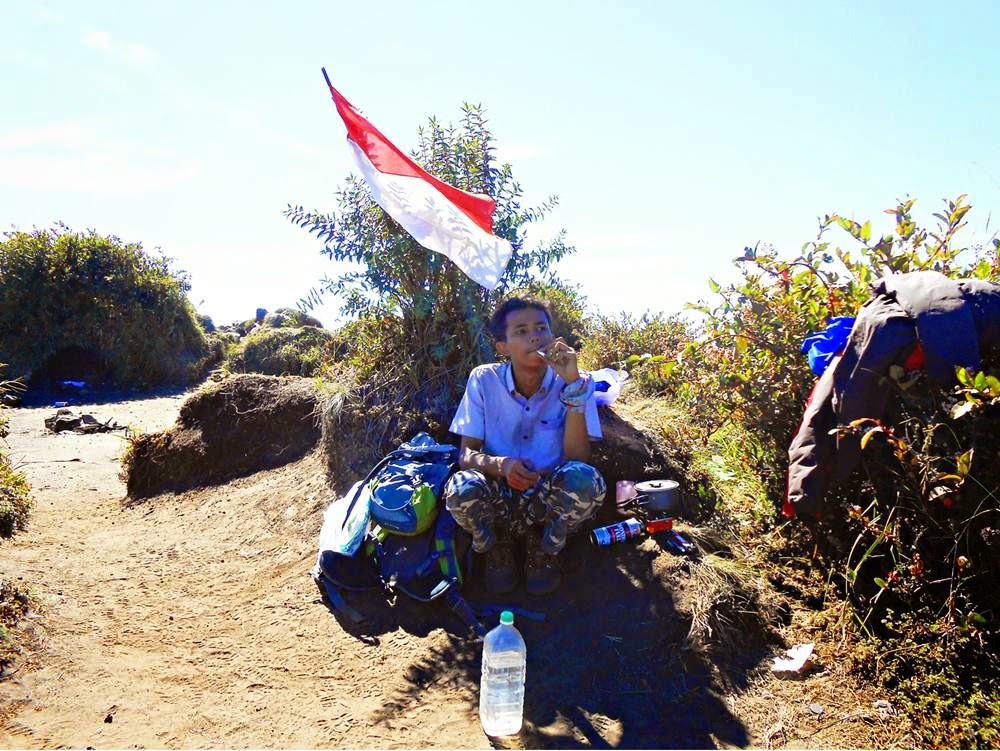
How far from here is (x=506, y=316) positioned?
12.1 feet

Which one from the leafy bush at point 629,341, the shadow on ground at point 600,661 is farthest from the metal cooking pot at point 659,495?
the leafy bush at point 629,341

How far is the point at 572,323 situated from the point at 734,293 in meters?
4.01

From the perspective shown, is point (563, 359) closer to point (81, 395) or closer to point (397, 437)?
point (397, 437)

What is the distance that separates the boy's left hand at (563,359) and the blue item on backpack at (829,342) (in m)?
1.14

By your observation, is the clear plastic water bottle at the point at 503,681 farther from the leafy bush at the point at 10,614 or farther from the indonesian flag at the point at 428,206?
the leafy bush at the point at 10,614

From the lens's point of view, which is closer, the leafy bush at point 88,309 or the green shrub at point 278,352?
the green shrub at point 278,352

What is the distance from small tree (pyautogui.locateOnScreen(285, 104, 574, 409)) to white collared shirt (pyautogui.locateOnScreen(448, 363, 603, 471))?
133 cm

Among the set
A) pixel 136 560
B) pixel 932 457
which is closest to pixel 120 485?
pixel 136 560

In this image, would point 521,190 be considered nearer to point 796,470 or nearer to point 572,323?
point 572,323

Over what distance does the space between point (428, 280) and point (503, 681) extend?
10.9 feet

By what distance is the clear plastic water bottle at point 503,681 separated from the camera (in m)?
2.60

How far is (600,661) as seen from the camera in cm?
292

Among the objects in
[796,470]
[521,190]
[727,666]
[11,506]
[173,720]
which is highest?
[521,190]

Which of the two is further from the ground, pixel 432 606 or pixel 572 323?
pixel 572 323
